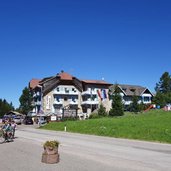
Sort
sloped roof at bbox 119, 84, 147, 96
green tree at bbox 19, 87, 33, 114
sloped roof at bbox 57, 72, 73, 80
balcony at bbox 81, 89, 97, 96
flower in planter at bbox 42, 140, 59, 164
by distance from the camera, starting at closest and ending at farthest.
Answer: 1. flower in planter at bbox 42, 140, 59, 164
2. sloped roof at bbox 57, 72, 73, 80
3. balcony at bbox 81, 89, 97, 96
4. green tree at bbox 19, 87, 33, 114
5. sloped roof at bbox 119, 84, 147, 96

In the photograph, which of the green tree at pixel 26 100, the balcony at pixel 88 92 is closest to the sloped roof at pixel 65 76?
the balcony at pixel 88 92

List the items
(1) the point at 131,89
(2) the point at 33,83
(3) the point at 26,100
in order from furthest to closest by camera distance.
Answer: (2) the point at 33,83
(1) the point at 131,89
(3) the point at 26,100

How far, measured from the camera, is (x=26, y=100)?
118938 mm

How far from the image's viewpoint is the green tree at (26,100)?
4668 inches

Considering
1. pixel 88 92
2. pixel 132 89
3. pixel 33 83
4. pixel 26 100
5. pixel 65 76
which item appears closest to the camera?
pixel 65 76

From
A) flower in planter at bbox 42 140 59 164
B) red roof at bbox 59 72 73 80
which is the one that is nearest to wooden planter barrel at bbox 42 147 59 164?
flower in planter at bbox 42 140 59 164

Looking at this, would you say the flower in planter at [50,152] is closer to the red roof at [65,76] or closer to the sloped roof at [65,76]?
the sloped roof at [65,76]

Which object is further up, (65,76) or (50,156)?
(65,76)

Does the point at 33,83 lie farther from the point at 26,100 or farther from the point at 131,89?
the point at 131,89

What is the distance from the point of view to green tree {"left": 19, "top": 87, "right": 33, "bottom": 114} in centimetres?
11856

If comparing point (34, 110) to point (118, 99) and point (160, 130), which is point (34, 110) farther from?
point (160, 130)

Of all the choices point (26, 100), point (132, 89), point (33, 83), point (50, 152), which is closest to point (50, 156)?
point (50, 152)

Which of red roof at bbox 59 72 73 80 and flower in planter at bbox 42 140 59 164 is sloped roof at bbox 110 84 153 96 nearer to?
red roof at bbox 59 72 73 80


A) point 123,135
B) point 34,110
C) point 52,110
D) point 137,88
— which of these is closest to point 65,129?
point 123,135
